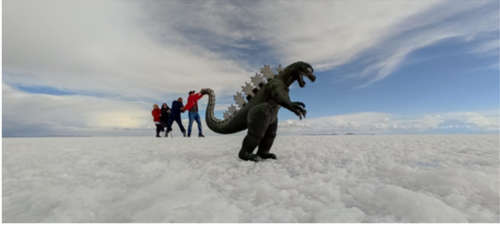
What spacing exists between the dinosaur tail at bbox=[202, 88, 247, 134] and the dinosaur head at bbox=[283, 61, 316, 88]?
0.98 metres

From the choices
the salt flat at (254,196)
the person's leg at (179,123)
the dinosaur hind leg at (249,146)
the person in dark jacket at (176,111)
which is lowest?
the salt flat at (254,196)

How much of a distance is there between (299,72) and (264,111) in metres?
0.91

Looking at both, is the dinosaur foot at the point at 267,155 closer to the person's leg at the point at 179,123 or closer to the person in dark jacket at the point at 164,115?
the person's leg at the point at 179,123

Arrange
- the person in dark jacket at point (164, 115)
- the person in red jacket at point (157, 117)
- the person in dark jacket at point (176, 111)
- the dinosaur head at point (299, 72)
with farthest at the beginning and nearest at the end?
the person in red jacket at point (157, 117) → the person in dark jacket at point (164, 115) → the person in dark jacket at point (176, 111) → the dinosaur head at point (299, 72)

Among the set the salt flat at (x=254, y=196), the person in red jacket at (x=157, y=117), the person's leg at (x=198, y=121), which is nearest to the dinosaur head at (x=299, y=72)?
the salt flat at (x=254, y=196)

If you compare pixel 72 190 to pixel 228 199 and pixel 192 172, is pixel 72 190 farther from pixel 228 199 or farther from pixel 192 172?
pixel 228 199

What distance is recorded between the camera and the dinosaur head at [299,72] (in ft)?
12.5

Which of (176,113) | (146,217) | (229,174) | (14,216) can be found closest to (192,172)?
(229,174)

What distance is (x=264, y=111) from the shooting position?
3.55 meters

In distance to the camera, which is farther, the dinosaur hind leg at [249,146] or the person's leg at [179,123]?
the person's leg at [179,123]

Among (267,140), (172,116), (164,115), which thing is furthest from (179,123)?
(267,140)

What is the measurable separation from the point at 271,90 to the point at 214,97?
59.4 inches

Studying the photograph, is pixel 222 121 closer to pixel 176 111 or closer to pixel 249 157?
pixel 249 157

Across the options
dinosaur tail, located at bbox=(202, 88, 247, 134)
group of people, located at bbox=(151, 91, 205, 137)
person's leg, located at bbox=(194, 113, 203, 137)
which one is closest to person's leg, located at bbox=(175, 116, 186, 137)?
group of people, located at bbox=(151, 91, 205, 137)
